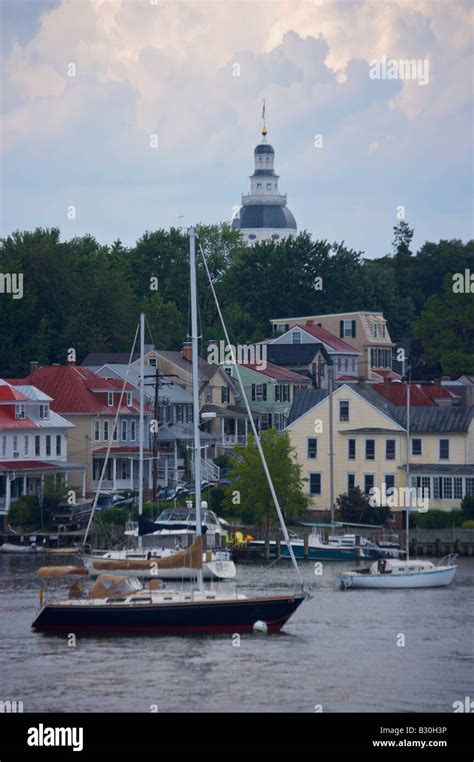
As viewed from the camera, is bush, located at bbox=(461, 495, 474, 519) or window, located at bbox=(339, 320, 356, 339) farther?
window, located at bbox=(339, 320, 356, 339)

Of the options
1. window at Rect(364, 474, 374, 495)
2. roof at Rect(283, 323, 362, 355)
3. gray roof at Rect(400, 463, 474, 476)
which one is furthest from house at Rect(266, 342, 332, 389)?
gray roof at Rect(400, 463, 474, 476)

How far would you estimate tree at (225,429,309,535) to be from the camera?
8362 centimetres

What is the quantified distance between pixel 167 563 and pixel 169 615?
6754 mm

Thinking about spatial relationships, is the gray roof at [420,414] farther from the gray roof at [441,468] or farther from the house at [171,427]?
the house at [171,427]

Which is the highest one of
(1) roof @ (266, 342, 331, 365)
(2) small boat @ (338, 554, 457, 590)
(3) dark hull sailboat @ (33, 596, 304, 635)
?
(1) roof @ (266, 342, 331, 365)

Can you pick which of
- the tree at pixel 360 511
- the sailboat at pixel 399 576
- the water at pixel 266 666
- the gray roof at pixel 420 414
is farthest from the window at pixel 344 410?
the water at pixel 266 666

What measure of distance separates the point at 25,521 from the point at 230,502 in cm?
969

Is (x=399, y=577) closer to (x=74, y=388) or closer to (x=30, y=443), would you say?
(x=30, y=443)

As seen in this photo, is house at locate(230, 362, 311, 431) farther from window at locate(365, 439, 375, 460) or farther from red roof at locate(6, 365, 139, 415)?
window at locate(365, 439, 375, 460)

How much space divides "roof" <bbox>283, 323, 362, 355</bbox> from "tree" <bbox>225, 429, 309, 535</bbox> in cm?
4222

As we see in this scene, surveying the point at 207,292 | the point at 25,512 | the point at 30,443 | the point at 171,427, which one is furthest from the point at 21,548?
the point at 207,292

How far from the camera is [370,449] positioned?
8869cm
